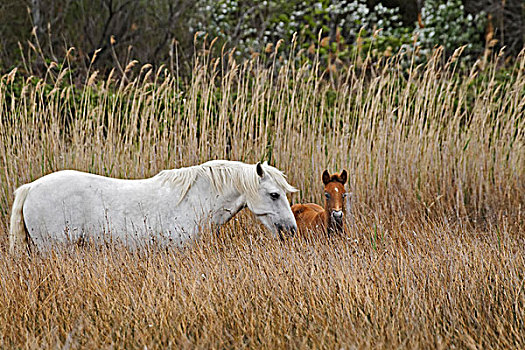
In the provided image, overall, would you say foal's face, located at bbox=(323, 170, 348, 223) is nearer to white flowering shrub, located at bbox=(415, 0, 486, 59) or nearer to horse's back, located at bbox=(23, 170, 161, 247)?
horse's back, located at bbox=(23, 170, 161, 247)

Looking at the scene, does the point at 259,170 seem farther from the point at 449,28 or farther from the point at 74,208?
the point at 449,28

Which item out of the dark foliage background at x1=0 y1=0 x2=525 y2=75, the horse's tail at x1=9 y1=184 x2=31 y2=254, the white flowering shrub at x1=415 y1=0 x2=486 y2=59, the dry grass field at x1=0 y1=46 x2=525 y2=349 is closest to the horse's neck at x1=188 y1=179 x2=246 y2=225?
the dry grass field at x1=0 y1=46 x2=525 y2=349

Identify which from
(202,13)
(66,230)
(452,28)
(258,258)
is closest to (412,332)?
(258,258)

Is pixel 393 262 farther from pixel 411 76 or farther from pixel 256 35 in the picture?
pixel 256 35

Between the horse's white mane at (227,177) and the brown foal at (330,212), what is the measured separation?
0.26 m

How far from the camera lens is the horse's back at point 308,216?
13.9 ft

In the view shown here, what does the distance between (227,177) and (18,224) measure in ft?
4.58

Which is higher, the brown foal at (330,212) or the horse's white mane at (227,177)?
the horse's white mane at (227,177)

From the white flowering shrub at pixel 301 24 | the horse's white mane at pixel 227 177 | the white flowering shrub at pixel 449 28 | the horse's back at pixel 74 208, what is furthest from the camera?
the white flowering shrub at pixel 449 28

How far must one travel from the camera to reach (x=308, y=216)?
4383 millimetres

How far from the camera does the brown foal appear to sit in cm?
396

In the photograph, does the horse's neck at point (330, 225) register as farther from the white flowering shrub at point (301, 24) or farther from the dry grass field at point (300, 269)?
the white flowering shrub at point (301, 24)

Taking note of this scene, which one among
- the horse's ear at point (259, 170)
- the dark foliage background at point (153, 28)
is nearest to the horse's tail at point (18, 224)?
the horse's ear at point (259, 170)

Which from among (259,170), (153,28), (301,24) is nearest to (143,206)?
(259,170)
